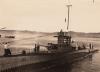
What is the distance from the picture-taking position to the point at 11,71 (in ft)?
132

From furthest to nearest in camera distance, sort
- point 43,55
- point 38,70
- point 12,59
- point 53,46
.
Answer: point 53,46, point 43,55, point 38,70, point 12,59

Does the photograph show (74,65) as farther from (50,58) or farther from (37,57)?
(37,57)

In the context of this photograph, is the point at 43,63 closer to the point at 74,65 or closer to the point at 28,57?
the point at 28,57

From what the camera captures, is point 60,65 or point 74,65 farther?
point 74,65

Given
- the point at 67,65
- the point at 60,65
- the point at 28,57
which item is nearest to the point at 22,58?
the point at 28,57

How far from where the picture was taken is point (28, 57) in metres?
48.3

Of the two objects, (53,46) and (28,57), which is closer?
(28,57)

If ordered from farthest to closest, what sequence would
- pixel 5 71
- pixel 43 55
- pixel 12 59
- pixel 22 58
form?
pixel 43 55, pixel 22 58, pixel 12 59, pixel 5 71

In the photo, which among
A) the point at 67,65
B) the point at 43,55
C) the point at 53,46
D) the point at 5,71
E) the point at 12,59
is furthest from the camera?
the point at 53,46

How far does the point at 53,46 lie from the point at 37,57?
17776 millimetres

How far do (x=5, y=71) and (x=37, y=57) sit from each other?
13880 mm

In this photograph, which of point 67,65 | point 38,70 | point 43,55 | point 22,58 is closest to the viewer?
point 22,58

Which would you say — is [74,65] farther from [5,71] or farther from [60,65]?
[5,71]

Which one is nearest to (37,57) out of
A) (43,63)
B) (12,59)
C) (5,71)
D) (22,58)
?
(43,63)
